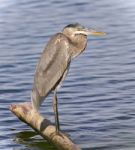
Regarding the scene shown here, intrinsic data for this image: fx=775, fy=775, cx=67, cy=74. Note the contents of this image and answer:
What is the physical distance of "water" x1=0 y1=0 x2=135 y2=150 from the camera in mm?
9961

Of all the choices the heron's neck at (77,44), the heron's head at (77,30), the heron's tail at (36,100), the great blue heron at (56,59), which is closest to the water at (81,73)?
the heron's tail at (36,100)

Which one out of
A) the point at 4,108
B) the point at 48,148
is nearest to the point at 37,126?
the point at 48,148

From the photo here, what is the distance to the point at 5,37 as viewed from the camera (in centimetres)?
1552

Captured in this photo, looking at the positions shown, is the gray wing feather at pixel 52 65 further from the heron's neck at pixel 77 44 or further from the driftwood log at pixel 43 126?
the driftwood log at pixel 43 126

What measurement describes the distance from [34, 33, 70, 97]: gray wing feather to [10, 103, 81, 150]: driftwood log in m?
0.34

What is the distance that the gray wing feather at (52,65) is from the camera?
9070 millimetres

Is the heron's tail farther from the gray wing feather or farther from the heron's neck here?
the heron's neck

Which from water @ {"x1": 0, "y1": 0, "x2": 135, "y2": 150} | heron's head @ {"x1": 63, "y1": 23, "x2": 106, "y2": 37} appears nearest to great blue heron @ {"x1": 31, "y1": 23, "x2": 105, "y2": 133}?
heron's head @ {"x1": 63, "y1": 23, "x2": 106, "y2": 37}

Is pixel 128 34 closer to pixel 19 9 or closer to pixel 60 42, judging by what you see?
pixel 19 9

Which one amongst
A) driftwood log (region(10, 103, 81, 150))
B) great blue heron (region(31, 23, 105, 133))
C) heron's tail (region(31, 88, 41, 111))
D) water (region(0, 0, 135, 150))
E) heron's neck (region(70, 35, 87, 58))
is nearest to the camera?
driftwood log (region(10, 103, 81, 150))

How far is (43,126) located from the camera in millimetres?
8984

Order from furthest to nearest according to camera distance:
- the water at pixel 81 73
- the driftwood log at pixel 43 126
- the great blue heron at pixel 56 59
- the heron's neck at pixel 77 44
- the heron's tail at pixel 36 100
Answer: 1. the water at pixel 81 73
2. the heron's neck at pixel 77 44
3. the great blue heron at pixel 56 59
4. the heron's tail at pixel 36 100
5. the driftwood log at pixel 43 126

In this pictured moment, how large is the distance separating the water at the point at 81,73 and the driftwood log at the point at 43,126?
45 centimetres

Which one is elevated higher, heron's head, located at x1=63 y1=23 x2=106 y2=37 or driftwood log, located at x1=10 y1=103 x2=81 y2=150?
heron's head, located at x1=63 y1=23 x2=106 y2=37
